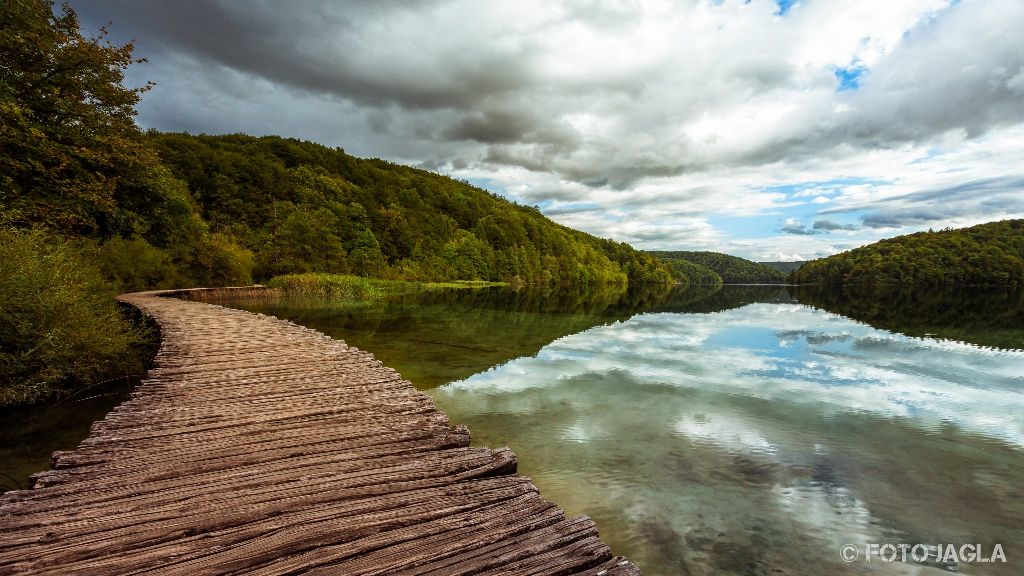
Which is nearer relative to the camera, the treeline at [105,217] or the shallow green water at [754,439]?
the shallow green water at [754,439]

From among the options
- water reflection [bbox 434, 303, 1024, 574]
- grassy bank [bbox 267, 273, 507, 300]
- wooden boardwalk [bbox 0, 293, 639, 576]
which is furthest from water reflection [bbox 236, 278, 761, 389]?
grassy bank [bbox 267, 273, 507, 300]

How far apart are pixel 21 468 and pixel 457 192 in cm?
13428

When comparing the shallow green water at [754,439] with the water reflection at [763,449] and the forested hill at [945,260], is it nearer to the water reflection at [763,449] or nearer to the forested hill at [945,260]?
the water reflection at [763,449]

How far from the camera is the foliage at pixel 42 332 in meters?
8.12

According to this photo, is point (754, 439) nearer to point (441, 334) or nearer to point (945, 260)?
point (441, 334)

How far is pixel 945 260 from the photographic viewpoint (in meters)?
127

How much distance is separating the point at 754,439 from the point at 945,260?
564 feet

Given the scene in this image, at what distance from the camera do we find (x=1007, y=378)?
43.5 ft

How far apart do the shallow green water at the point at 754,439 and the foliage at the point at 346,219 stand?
137 feet

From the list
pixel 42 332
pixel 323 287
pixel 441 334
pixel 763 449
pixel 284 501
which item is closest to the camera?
pixel 284 501

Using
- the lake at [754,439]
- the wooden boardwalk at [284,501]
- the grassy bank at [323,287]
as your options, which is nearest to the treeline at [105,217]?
the grassy bank at [323,287]

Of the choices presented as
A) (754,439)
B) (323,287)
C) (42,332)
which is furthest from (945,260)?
(42,332)

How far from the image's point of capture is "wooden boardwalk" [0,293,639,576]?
8.86 ft

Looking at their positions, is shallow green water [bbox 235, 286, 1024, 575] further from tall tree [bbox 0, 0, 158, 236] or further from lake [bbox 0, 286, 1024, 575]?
tall tree [bbox 0, 0, 158, 236]
